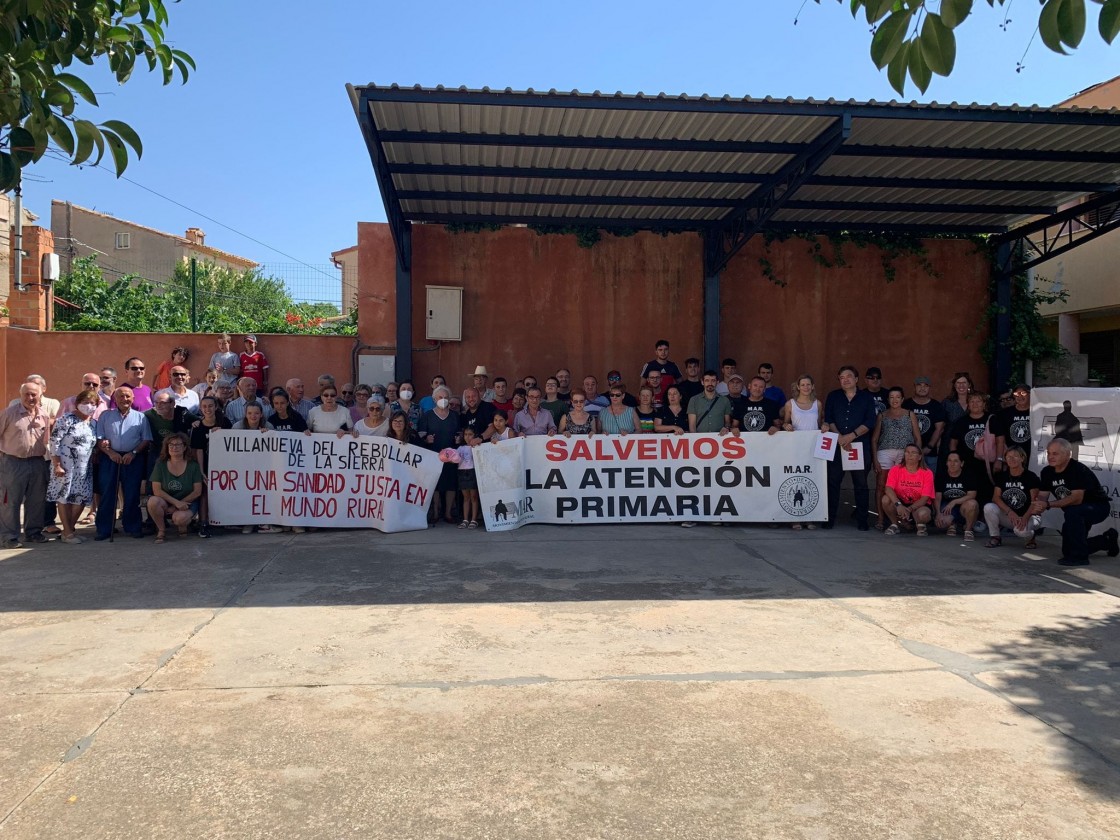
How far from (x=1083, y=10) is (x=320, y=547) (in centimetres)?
753

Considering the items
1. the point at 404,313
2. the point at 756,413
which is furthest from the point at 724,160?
the point at 404,313

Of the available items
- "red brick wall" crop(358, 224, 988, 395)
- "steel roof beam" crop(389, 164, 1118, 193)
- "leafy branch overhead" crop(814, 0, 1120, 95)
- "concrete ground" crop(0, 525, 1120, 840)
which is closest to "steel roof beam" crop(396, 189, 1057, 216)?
"steel roof beam" crop(389, 164, 1118, 193)

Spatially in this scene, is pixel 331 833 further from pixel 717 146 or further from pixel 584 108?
pixel 717 146

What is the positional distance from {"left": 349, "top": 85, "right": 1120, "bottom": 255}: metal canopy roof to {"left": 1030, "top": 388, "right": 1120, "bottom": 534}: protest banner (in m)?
2.93

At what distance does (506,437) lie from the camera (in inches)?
379

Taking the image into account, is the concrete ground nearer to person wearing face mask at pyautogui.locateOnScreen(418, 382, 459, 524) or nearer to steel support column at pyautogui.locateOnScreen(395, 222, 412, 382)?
person wearing face mask at pyautogui.locateOnScreen(418, 382, 459, 524)

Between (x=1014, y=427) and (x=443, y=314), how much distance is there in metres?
7.61

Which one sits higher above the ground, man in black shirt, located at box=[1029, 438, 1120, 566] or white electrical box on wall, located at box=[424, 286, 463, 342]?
white electrical box on wall, located at box=[424, 286, 463, 342]

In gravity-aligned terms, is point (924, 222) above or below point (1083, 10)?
above

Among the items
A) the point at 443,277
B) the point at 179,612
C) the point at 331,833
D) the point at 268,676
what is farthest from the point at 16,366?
the point at 331,833

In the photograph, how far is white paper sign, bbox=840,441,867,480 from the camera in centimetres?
966

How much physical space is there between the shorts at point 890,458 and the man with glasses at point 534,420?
377 centimetres

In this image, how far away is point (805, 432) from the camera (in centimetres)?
973

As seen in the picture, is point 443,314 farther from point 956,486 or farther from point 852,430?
point 956,486
